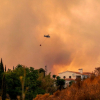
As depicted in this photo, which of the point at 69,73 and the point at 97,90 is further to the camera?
the point at 69,73

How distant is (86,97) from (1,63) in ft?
133

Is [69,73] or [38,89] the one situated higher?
[69,73]

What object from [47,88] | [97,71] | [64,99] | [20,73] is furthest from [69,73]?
[64,99]

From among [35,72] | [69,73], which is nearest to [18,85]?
[35,72]

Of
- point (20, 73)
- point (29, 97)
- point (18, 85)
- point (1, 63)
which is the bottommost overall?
point (29, 97)

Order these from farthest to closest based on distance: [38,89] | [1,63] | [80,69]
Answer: [80,69]
[1,63]
[38,89]

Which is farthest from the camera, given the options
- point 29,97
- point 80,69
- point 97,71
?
point 80,69

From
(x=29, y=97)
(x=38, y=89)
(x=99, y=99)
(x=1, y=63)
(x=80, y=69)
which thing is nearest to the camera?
(x=99, y=99)

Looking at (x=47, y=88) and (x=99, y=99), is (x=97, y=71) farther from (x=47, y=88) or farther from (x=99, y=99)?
(x=47, y=88)

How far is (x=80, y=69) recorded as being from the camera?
9662cm

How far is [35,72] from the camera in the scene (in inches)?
1884

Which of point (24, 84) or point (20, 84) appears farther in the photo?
point (20, 84)

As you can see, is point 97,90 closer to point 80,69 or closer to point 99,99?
point 99,99

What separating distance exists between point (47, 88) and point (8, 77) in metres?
12.7
